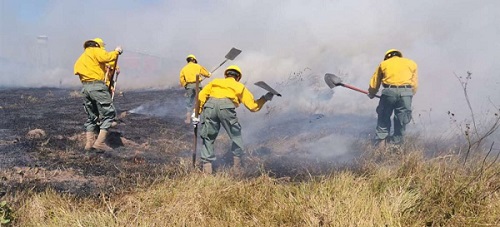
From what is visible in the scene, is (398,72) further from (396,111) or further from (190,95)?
(190,95)

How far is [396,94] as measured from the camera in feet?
19.3

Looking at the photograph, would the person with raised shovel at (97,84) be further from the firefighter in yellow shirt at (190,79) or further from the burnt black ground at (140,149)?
the firefighter in yellow shirt at (190,79)

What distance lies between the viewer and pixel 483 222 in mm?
2982

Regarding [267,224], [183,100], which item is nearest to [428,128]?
[267,224]

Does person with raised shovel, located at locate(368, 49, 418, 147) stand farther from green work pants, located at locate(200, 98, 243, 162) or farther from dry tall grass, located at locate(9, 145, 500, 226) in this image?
green work pants, located at locate(200, 98, 243, 162)

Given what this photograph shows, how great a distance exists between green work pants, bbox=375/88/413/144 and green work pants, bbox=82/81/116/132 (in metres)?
3.92

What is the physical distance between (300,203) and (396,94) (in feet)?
10.7

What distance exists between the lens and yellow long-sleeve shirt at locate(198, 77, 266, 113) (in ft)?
16.1

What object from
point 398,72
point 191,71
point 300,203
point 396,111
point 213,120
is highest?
point 398,72

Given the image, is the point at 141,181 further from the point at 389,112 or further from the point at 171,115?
the point at 171,115

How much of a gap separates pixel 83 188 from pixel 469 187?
11.7 ft

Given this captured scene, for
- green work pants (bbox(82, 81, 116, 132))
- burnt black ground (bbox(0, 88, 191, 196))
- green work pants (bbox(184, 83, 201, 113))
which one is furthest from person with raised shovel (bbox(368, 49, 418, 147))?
green work pants (bbox(184, 83, 201, 113))

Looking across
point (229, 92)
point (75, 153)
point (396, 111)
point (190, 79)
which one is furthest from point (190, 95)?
point (396, 111)

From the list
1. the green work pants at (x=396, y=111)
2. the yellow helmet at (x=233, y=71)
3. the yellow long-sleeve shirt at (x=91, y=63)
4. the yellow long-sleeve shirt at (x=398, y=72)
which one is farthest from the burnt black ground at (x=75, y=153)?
the yellow long-sleeve shirt at (x=398, y=72)
